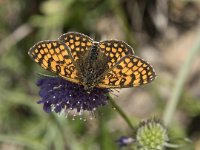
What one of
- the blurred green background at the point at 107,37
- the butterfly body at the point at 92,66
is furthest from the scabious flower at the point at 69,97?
the blurred green background at the point at 107,37

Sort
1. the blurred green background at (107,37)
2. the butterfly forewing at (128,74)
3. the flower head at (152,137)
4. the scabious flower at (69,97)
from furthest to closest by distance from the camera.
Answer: the blurred green background at (107,37)
the flower head at (152,137)
the scabious flower at (69,97)
the butterfly forewing at (128,74)

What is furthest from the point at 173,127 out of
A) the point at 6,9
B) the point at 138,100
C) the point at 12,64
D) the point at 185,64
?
the point at 6,9

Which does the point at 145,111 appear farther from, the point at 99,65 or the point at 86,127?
the point at 99,65

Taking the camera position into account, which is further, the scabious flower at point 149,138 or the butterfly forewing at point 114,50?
the scabious flower at point 149,138

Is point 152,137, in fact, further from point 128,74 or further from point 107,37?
point 107,37

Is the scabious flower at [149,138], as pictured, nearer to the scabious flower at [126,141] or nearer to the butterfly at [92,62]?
the scabious flower at [126,141]

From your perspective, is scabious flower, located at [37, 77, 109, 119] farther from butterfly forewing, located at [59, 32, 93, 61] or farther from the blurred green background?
the blurred green background

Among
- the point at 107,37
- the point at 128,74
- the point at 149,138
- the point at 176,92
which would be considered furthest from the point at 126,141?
the point at 107,37
